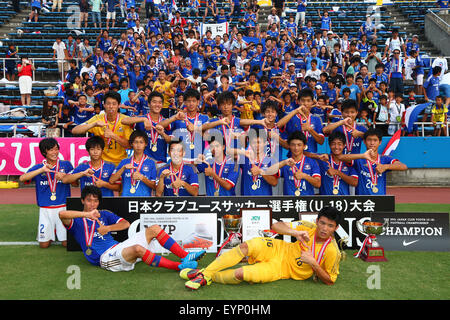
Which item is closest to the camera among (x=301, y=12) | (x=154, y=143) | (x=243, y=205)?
(x=243, y=205)

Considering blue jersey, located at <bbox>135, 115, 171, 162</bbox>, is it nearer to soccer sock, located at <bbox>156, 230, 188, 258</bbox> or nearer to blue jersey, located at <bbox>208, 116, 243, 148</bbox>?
blue jersey, located at <bbox>208, 116, 243, 148</bbox>

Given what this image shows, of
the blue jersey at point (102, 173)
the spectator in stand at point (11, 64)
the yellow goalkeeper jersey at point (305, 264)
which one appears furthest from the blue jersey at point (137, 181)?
the spectator in stand at point (11, 64)

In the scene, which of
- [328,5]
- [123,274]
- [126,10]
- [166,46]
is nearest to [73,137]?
[166,46]

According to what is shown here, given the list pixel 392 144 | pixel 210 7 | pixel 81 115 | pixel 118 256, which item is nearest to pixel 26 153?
pixel 81 115

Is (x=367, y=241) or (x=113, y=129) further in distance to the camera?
(x=113, y=129)

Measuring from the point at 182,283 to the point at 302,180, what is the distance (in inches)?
100

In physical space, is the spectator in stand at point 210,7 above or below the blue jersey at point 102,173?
above

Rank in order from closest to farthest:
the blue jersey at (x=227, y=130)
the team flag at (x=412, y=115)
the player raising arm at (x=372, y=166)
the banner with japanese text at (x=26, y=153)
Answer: the player raising arm at (x=372, y=166), the blue jersey at (x=227, y=130), the banner with japanese text at (x=26, y=153), the team flag at (x=412, y=115)

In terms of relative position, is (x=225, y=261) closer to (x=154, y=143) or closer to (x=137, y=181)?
(x=137, y=181)

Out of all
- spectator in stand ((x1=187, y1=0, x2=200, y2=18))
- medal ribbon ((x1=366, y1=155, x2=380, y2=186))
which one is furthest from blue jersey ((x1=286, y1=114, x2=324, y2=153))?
spectator in stand ((x1=187, y1=0, x2=200, y2=18))

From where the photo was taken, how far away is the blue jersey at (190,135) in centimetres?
668

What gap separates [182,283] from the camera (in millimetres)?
4730

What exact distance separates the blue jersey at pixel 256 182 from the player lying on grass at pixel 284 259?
5.02 ft

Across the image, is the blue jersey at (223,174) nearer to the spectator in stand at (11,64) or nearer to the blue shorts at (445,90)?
the blue shorts at (445,90)
